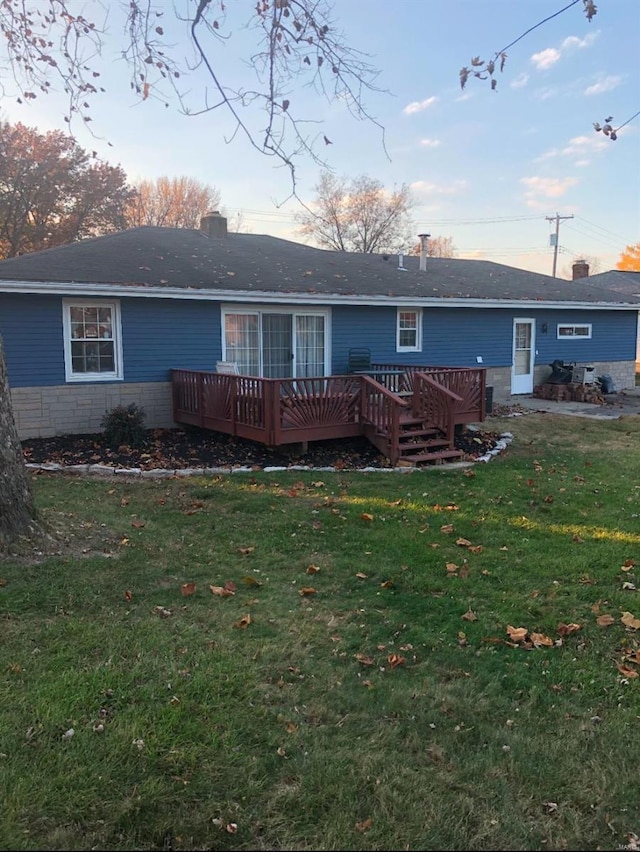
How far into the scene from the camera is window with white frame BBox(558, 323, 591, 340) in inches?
713

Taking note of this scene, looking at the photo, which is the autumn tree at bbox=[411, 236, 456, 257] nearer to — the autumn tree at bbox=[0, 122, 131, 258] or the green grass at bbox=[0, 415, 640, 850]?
the autumn tree at bbox=[0, 122, 131, 258]

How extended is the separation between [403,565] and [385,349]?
990cm

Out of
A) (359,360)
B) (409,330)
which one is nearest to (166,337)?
(359,360)

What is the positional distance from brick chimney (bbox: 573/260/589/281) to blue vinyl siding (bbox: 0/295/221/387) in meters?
22.0

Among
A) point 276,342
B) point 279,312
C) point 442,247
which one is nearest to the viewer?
point 279,312

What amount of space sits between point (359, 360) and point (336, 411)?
4483mm

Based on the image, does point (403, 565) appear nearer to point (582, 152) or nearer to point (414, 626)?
point (414, 626)

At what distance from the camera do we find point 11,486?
4836mm

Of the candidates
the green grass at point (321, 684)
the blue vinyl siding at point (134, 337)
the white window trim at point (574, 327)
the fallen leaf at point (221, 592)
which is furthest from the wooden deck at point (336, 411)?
the white window trim at point (574, 327)

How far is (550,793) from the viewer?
99.7 inches

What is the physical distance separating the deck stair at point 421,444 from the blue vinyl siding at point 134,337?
4.24m

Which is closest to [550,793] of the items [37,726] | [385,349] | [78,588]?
[37,726]

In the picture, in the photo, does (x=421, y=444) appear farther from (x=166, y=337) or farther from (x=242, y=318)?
(x=166, y=337)

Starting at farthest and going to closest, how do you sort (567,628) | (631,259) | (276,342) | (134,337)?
1. (631,259)
2. (276,342)
3. (134,337)
4. (567,628)
